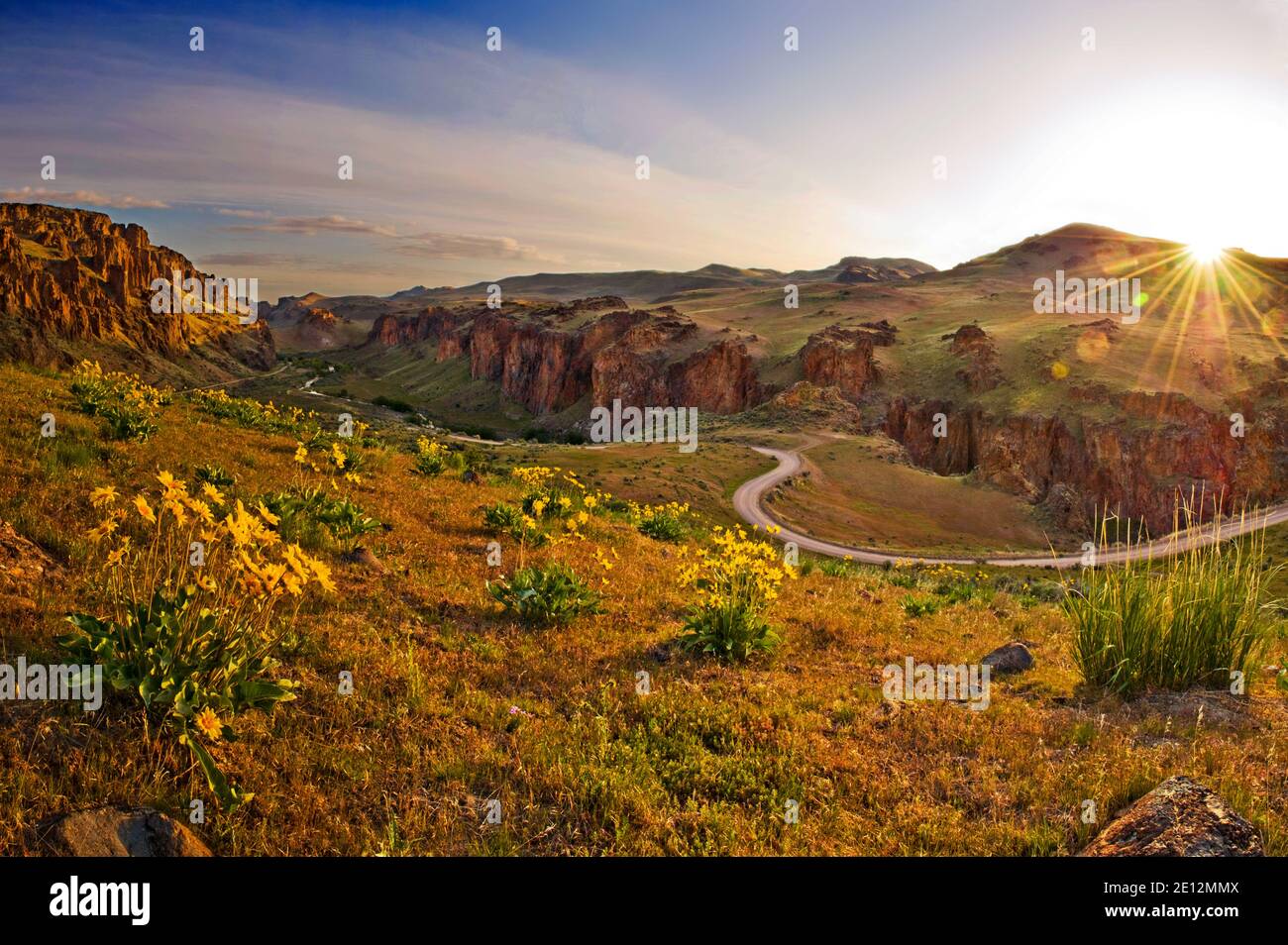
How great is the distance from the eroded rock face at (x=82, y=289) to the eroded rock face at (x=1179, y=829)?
113 m

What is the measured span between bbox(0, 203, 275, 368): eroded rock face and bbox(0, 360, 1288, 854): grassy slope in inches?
4221

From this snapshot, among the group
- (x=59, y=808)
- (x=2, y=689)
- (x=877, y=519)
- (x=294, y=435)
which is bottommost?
(x=877, y=519)

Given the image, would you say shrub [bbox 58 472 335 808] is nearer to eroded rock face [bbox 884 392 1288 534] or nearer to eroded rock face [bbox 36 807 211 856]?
eroded rock face [bbox 36 807 211 856]

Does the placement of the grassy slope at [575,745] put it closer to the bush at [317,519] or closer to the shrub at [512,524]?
the bush at [317,519]

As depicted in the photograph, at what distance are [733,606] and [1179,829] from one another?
4624mm

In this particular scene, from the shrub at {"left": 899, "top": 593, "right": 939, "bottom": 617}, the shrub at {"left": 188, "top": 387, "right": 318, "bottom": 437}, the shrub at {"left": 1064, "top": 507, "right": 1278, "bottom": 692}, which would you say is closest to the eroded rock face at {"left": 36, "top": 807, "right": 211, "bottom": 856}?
the shrub at {"left": 1064, "top": 507, "right": 1278, "bottom": 692}

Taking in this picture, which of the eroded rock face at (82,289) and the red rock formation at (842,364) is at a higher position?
the eroded rock face at (82,289)

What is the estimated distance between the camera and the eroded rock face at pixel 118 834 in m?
3.41

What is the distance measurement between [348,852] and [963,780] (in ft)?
15.7

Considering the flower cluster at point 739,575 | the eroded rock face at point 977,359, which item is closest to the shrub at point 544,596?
the flower cluster at point 739,575

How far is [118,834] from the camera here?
353 cm

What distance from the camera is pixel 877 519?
58.6 m
